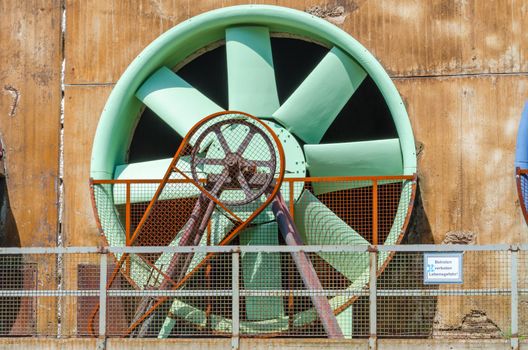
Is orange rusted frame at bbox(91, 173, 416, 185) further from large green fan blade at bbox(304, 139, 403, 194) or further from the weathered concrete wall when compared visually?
the weathered concrete wall

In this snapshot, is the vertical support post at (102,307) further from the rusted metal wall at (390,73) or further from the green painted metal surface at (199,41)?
the rusted metal wall at (390,73)

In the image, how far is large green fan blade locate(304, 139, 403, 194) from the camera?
13.2 meters

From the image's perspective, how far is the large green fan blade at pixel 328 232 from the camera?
1292 cm

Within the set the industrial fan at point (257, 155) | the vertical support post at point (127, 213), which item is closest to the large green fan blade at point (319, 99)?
the industrial fan at point (257, 155)

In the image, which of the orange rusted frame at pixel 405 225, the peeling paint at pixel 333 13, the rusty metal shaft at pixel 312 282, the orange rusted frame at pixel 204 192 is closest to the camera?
the rusty metal shaft at pixel 312 282

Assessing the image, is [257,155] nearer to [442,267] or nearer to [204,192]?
[204,192]

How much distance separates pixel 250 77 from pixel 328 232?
200 centimetres

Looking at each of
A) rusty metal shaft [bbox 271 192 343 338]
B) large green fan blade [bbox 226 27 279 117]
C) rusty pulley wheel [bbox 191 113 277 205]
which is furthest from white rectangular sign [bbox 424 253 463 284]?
large green fan blade [bbox 226 27 279 117]

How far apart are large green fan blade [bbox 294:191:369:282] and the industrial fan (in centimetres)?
1

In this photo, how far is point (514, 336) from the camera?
34.8ft

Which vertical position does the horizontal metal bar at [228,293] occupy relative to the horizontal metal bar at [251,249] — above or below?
below

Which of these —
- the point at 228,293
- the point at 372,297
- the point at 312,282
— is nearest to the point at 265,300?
the point at 312,282

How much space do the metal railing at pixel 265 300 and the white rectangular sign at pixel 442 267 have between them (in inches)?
5.6

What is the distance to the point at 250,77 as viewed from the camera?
13531 mm
